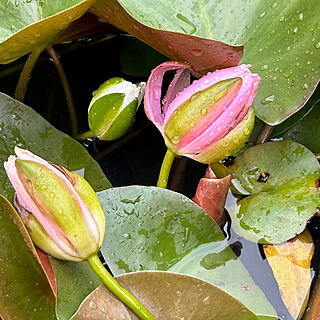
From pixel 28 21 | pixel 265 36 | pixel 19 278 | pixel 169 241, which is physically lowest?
pixel 19 278

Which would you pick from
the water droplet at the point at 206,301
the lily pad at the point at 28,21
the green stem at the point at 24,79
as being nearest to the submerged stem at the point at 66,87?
the green stem at the point at 24,79

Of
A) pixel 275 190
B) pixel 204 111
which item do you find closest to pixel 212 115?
pixel 204 111

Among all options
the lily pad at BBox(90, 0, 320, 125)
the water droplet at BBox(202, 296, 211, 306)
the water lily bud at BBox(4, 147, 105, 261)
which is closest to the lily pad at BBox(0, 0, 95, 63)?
the lily pad at BBox(90, 0, 320, 125)

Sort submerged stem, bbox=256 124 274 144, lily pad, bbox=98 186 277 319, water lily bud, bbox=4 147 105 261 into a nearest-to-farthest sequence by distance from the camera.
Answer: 1. water lily bud, bbox=4 147 105 261
2. lily pad, bbox=98 186 277 319
3. submerged stem, bbox=256 124 274 144

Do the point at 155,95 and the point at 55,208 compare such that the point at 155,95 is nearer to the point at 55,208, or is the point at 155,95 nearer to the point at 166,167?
the point at 166,167

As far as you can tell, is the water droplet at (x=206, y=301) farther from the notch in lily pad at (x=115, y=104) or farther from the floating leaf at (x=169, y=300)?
the notch in lily pad at (x=115, y=104)

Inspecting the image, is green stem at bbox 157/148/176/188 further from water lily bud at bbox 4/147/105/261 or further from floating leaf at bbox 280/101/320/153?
floating leaf at bbox 280/101/320/153

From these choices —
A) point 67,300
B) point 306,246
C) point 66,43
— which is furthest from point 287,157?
point 66,43
